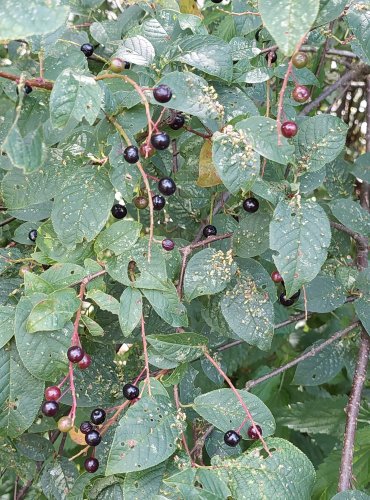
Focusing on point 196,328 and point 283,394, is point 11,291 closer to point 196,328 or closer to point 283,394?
point 196,328

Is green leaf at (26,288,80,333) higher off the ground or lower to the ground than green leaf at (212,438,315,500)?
higher

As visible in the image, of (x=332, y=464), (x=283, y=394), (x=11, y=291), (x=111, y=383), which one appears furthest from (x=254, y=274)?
(x=283, y=394)

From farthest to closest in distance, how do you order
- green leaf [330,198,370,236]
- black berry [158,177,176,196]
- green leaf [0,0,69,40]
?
green leaf [330,198,370,236], black berry [158,177,176,196], green leaf [0,0,69,40]

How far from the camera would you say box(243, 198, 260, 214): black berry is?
1.13 metres

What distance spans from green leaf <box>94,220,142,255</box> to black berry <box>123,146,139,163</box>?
14cm

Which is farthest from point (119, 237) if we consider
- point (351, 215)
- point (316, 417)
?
point (316, 417)

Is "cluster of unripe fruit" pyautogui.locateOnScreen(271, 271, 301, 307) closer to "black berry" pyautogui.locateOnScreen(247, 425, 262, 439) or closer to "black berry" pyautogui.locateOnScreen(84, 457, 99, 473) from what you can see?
"black berry" pyautogui.locateOnScreen(247, 425, 262, 439)

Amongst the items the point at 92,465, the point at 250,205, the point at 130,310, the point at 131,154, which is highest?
the point at 131,154

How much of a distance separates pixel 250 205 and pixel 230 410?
0.34 m

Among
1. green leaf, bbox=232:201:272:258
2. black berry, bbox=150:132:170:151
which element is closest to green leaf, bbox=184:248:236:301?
green leaf, bbox=232:201:272:258

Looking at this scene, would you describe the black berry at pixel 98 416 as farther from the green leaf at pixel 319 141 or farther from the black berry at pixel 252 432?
the green leaf at pixel 319 141

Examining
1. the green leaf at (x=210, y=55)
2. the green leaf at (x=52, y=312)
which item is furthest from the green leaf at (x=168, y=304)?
the green leaf at (x=210, y=55)

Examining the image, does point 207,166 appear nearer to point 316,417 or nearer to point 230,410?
point 230,410

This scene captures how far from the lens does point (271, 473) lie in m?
0.99
